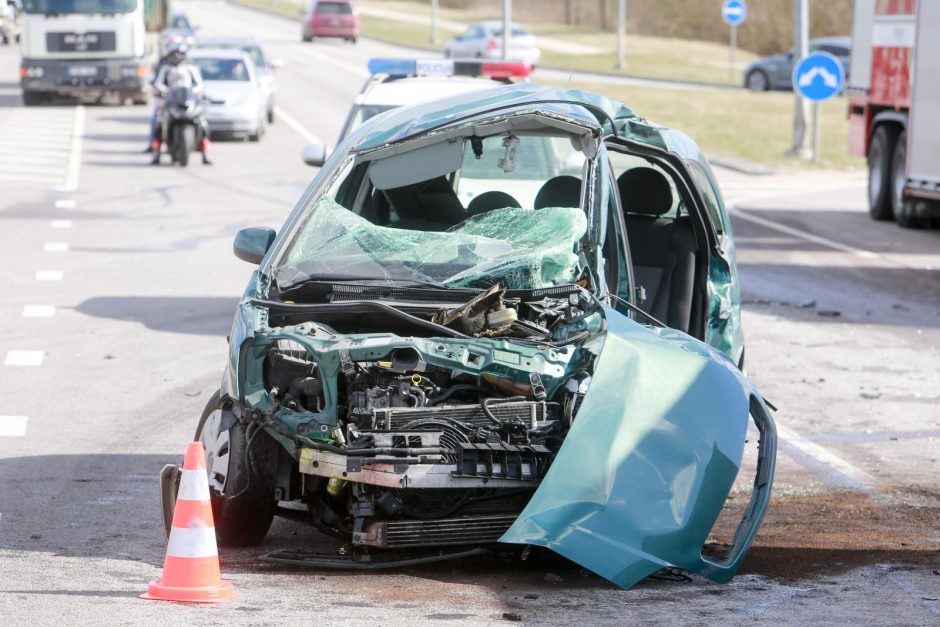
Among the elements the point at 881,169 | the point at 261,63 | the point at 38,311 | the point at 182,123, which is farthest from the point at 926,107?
the point at 261,63

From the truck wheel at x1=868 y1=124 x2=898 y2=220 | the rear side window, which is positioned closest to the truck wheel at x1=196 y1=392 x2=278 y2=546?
the truck wheel at x1=868 y1=124 x2=898 y2=220

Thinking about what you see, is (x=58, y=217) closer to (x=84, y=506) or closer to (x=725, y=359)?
(x=84, y=506)

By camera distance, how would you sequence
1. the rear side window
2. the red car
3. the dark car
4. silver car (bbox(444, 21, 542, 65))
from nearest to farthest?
the dark car → silver car (bbox(444, 21, 542, 65)) → the red car → the rear side window

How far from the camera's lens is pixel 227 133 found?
101 feet

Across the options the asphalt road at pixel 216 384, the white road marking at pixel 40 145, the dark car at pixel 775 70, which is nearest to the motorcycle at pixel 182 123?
the asphalt road at pixel 216 384

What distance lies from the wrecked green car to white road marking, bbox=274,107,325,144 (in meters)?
22.1

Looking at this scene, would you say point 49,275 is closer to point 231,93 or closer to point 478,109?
point 478,109

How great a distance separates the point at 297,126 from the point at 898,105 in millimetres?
15765

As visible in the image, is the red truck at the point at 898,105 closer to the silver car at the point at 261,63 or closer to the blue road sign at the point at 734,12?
the silver car at the point at 261,63

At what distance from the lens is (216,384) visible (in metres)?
10.5

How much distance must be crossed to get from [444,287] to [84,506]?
2.00m

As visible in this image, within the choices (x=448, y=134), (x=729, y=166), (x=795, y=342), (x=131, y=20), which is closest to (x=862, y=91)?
(x=729, y=166)

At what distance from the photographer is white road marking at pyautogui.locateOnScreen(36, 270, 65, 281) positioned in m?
15.0

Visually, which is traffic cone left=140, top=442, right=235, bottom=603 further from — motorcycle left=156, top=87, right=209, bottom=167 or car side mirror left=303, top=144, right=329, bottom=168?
motorcycle left=156, top=87, right=209, bottom=167
